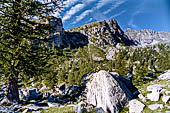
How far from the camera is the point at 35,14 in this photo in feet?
35.0

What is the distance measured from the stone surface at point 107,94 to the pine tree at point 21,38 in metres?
5.57

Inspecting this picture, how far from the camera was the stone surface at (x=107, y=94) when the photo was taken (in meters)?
8.07

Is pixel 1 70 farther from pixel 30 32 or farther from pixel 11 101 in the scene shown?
pixel 30 32

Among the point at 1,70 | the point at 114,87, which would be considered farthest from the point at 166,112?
the point at 1,70

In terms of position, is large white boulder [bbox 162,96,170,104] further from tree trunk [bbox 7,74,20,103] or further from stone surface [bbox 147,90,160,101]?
tree trunk [bbox 7,74,20,103]

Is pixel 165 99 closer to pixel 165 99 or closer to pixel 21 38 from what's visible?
pixel 165 99

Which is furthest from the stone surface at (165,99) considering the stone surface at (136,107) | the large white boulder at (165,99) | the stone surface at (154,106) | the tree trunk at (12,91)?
the tree trunk at (12,91)

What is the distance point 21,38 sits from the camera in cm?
972

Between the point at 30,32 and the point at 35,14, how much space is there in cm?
176

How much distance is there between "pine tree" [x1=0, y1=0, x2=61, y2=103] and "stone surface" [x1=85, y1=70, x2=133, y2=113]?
557cm

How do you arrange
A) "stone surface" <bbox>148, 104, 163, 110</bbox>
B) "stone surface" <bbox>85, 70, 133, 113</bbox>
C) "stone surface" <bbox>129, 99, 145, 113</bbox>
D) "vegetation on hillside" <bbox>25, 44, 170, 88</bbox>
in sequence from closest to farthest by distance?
"stone surface" <bbox>148, 104, 163, 110</bbox>, "stone surface" <bbox>129, 99, 145, 113</bbox>, "stone surface" <bbox>85, 70, 133, 113</bbox>, "vegetation on hillside" <bbox>25, 44, 170, 88</bbox>

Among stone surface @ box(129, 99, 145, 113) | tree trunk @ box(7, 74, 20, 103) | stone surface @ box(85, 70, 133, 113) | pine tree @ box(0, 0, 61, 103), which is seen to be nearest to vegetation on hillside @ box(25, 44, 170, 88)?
pine tree @ box(0, 0, 61, 103)

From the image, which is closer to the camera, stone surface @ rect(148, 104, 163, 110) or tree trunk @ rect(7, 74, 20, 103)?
stone surface @ rect(148, 104, 163, 110)

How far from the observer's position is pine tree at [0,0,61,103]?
356 inches
